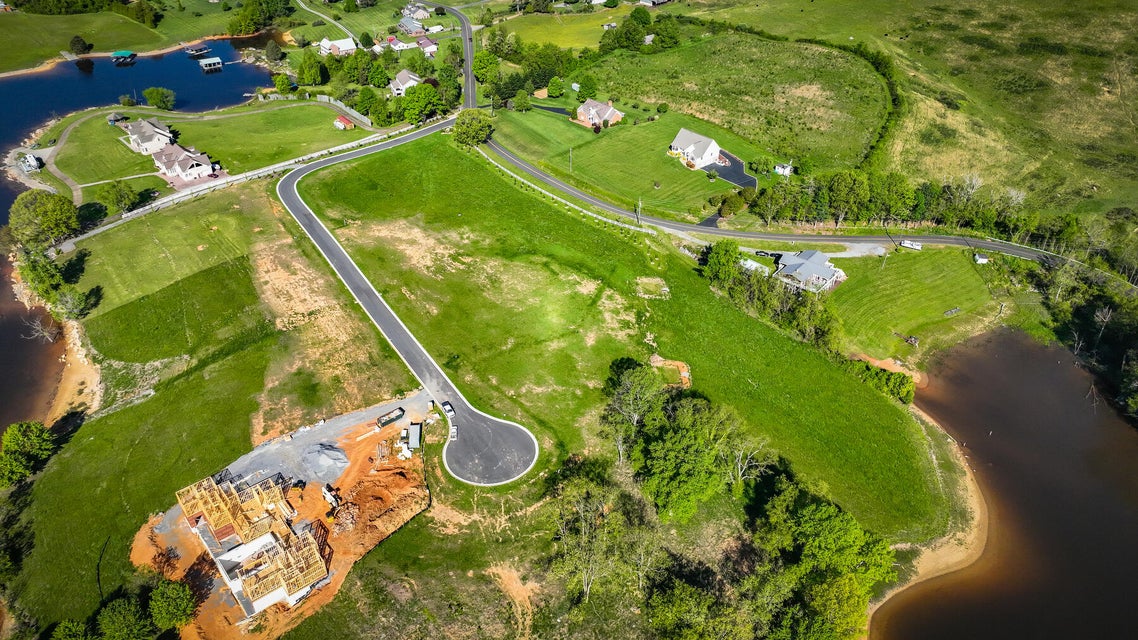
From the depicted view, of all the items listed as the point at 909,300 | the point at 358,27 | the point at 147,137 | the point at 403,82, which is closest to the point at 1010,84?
the point at 909,300

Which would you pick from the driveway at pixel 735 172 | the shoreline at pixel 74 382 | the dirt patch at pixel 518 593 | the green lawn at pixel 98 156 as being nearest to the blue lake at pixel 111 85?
the green lawn at pixel 98 156

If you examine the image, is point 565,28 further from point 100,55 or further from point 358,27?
point 100,55

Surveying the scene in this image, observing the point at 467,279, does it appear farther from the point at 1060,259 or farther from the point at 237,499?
the point at 1060,259

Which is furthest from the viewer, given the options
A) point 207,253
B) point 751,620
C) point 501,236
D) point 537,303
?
point 501,236

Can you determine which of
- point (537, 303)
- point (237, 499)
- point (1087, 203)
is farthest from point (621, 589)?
point (1087, 203)

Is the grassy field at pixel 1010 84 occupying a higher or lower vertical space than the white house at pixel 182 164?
higher

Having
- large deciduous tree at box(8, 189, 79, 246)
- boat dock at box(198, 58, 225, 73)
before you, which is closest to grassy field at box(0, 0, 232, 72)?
boat dock at box(198, 58, 225, 73)

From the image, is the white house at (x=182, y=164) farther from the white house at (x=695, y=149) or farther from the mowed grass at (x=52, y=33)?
the white house at (x=695, y=149)
